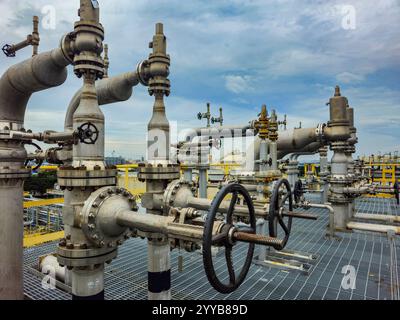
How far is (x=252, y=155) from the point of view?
694 cm

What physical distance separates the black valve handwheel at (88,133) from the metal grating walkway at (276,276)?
133 inches

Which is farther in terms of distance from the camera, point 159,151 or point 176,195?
point 159,151

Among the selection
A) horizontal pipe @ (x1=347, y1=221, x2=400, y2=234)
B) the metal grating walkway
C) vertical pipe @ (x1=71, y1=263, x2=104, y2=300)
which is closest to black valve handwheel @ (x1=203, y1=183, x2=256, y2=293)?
vertical pipe @ (x1=71, y1=263, x2=104, y2=300)

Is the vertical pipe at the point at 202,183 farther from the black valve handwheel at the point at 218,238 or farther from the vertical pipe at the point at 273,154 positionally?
the black valve handwheel at the point at 218,238

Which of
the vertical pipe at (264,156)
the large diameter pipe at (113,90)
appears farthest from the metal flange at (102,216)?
the vertical pipe at (264,156)

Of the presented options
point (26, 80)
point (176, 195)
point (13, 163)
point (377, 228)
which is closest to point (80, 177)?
point (176, 195)

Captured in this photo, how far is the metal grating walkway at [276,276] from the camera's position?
520cm

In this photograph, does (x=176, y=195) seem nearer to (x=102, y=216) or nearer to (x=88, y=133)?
(x=102, y=216)

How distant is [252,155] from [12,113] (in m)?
5.22

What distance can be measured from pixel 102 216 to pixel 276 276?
15.5ft

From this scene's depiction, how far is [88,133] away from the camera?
3154 mm

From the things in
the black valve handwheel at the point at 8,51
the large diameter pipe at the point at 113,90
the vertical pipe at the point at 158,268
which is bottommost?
the vertical pipe at the point at 158,268

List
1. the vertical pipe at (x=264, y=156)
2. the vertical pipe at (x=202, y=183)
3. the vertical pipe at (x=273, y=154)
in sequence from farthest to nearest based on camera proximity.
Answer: the vertical pipe at (x=202, y=183), the vertical pipe at (x=273, y=154), the vertical pipe at (x=264, y=156)

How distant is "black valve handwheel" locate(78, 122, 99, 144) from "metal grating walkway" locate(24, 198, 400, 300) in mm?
3367
